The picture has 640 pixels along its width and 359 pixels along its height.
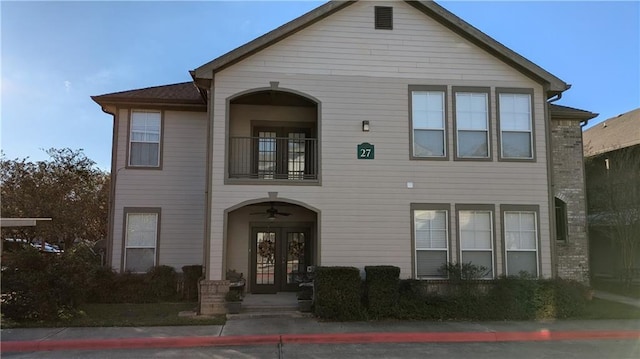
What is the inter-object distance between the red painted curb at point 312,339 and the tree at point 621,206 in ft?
24.0

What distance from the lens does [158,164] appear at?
560 inches

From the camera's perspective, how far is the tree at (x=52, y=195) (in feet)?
58.9

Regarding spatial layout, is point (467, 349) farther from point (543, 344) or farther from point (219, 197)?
point (219, 197)

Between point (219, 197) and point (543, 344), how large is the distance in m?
7.88

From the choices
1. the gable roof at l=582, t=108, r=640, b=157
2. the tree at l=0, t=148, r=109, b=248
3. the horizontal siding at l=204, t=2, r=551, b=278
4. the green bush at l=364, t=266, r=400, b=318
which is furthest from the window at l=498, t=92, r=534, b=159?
the tree at l=0, t=148, r=109, b=248

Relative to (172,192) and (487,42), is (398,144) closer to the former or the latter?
(487,42)

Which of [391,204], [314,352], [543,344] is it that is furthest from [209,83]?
[543,344]

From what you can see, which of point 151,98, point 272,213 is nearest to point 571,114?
point 272,213

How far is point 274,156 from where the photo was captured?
14.6 m

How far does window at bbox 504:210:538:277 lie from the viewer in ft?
40.8

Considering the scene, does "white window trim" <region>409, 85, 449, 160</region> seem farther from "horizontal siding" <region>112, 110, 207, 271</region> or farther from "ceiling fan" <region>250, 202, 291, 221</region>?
"horizontal siding" <region>112, 110, 207, 271</region>

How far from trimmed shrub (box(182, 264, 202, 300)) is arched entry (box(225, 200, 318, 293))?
0.95 m

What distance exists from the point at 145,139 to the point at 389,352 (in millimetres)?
9899

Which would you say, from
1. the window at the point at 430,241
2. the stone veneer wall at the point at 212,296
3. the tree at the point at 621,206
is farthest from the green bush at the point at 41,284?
the tree at the point at 621,206
